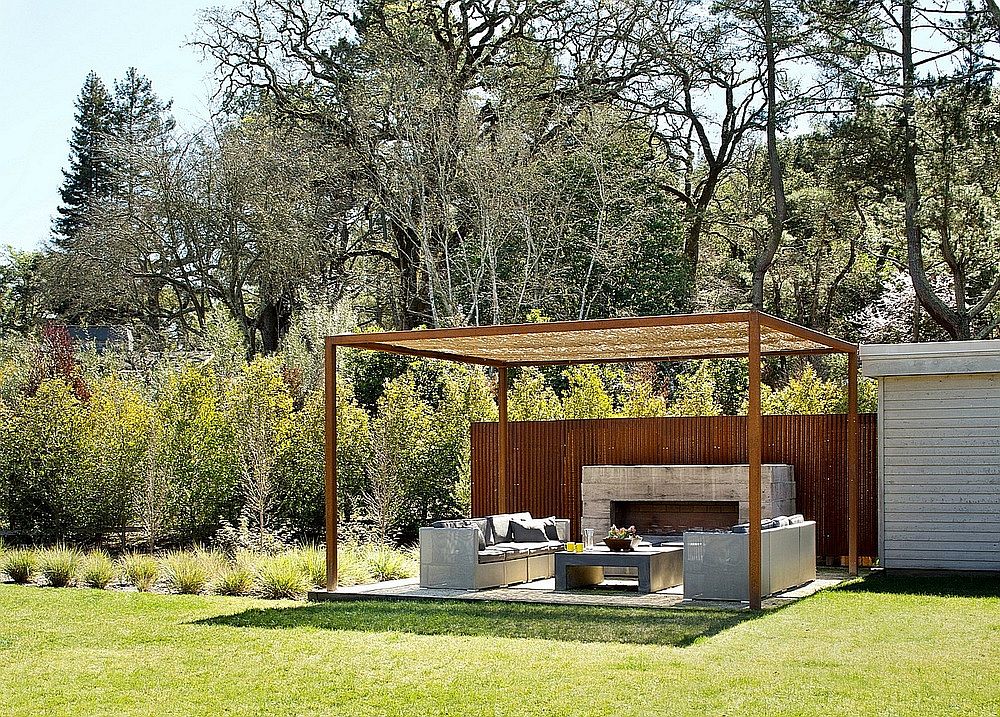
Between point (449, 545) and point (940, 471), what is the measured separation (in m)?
5.61

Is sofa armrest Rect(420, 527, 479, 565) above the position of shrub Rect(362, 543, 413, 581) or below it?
above

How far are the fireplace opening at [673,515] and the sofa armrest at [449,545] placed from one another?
371 centimetres

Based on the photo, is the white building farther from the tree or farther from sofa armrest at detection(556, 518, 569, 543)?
the tree

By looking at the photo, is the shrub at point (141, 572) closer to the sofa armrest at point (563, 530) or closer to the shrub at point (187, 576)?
the shrub at point (187, 576)

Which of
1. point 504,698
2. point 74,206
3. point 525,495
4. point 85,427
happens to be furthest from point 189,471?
point 74,206

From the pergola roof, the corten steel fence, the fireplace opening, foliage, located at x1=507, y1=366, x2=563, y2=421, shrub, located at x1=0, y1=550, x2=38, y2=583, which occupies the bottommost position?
shrub, located at x1=0, y1=550, x2=38, y2=583

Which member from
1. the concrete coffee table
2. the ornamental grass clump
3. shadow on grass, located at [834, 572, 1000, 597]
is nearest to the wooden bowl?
the concrete coffee table

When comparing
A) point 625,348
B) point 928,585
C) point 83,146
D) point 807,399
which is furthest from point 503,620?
point 83,146

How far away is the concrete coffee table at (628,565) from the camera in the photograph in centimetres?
1159

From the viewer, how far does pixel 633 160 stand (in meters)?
27.0

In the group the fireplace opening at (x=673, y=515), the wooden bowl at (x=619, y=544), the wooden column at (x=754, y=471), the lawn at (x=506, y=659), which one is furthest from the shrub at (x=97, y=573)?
the wooden column at (x=754, y=471)

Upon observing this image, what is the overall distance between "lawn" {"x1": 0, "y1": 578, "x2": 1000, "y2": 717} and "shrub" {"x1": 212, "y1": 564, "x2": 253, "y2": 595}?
1162 millimetres

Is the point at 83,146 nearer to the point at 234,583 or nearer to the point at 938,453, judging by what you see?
the point at 234,583

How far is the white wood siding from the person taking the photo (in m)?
12.9
